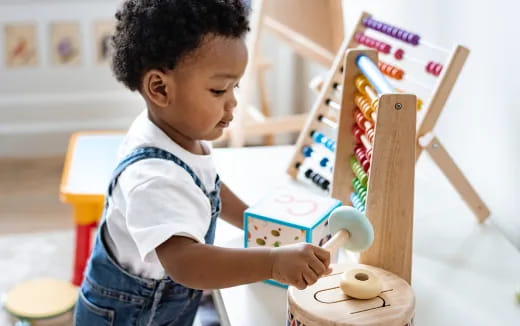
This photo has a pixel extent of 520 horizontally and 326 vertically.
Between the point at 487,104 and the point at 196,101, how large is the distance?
1.80 feet

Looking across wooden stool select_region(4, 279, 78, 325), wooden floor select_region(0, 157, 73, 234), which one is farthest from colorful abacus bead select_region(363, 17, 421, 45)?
wooden floor select_region(0, 157, 73, 234)

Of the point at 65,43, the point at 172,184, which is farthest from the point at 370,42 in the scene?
the point at 65,43

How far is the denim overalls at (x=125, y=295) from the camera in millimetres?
892

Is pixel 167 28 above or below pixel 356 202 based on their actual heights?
above

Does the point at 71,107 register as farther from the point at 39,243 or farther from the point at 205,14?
the point at 205,14

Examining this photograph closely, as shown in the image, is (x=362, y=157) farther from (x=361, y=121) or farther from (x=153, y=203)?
(x=153, y=203)

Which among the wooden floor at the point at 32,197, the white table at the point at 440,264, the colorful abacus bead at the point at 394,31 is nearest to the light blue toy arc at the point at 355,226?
the white table at the point at 440,264

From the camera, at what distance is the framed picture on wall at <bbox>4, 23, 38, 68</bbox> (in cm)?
248

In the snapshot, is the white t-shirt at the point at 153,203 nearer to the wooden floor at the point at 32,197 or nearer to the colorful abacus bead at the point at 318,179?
the colorful abacus bead at the point at 318,179

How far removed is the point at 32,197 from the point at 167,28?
1.67m

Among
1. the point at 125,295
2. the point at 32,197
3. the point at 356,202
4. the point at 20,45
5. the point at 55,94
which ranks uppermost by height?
the point at 356,202

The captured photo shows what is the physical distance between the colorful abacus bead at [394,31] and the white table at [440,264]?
0.26m

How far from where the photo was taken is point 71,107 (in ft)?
8.50

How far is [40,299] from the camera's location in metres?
1.64
